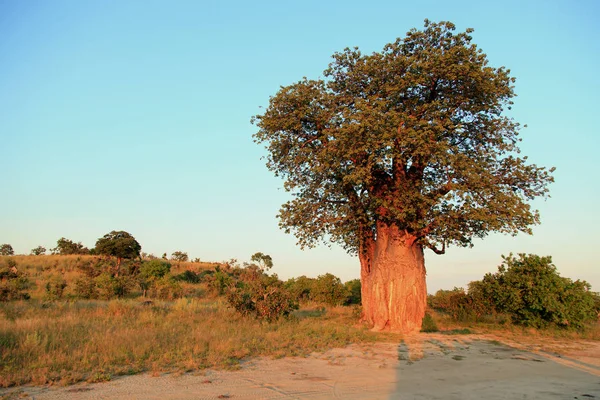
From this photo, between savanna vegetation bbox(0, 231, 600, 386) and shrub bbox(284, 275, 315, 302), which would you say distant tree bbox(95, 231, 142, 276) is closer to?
savanna vegetation bbox(0, 231, 600, 386)

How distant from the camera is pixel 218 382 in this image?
6469 millimetres

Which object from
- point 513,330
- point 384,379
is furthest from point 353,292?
point 384,379

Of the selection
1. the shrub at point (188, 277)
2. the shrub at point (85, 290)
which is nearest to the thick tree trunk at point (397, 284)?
the shrub at point (85, 290)

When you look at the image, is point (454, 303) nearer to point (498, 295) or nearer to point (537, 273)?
point (498, 295)

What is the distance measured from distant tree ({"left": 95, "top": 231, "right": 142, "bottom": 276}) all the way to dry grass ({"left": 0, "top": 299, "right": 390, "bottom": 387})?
20871 mm

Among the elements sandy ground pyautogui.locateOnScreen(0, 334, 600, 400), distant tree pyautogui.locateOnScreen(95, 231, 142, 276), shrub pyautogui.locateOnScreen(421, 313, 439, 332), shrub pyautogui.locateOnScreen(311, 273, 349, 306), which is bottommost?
sandy ground pyautogui.locateOnScreen(0, 334, 600, 400)

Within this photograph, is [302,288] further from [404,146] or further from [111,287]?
[404,146]

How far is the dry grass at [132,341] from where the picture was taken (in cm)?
695

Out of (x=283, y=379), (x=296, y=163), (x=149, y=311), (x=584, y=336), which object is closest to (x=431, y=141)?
(x=296, y=163)

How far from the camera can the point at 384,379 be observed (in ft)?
22.8

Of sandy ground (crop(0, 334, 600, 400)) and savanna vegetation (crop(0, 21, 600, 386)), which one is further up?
savanna vegetation (crop(0, 21, 600, 386))

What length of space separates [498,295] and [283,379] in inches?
408

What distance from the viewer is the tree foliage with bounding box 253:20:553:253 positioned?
1234 cm

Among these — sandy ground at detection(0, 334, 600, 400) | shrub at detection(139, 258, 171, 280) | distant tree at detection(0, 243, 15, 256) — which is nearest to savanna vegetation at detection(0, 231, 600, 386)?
sandy ground at detection(0, 334, 600, 400)
